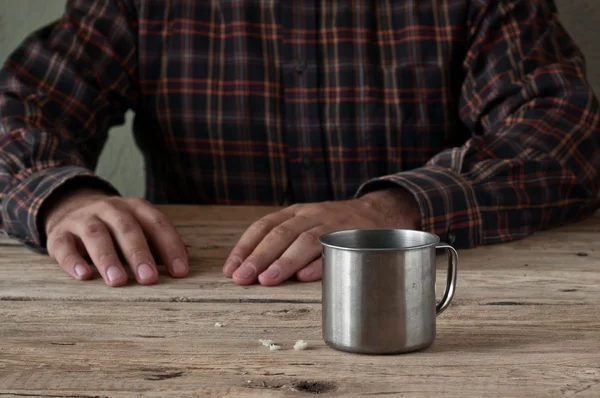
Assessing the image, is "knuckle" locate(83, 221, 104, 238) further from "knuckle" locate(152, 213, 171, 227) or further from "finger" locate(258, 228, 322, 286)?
"finger" locate(258, 228, 322, 286)

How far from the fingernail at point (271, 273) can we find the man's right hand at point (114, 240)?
131mm

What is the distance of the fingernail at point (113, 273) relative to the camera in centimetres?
108

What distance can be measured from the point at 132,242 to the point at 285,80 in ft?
2.75

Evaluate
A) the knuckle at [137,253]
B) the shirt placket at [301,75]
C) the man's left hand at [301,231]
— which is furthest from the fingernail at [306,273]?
the shirt placket at [301,75]

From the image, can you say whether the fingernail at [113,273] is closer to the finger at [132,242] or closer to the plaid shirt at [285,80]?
the finger at [132,242]

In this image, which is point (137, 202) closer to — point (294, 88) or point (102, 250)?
point (102, 250)

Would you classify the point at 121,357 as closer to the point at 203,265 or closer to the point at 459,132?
the point at 203,265

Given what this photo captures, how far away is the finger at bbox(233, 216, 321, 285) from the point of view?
1.08 metres

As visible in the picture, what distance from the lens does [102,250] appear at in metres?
1.15

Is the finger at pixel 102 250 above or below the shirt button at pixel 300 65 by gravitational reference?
below

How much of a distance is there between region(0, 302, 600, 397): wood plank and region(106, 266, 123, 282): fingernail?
0.10 m

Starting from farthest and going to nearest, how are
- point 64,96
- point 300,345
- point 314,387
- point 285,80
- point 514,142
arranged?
point 285,80
point 64,96
point 514,142
point 300,345
point 314,387

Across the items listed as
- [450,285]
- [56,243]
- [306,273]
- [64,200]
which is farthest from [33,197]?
[450,285]

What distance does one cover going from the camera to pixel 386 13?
1901 millimetres
